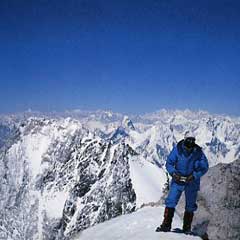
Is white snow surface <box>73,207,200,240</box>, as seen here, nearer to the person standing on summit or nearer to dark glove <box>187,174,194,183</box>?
the person standing on summit

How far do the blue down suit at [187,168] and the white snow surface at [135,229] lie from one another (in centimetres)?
110

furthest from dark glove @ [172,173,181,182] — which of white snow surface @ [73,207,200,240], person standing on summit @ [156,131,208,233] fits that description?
white snow surface @ [73,207,200,240]

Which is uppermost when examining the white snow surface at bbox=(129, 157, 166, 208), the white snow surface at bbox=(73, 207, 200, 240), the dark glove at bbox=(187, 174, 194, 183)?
the white snow surface at bbox=(129, 157, 166, 208)

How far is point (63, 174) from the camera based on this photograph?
197m

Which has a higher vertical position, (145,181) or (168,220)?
(145,181)

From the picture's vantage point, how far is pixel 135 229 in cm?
1554

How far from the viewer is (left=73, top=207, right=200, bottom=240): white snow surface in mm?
14048

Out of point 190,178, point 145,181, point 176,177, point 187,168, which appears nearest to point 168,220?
point 176,177

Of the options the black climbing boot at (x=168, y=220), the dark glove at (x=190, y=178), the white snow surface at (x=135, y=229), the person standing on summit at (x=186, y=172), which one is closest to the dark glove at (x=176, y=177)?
the person standing on summit at (x=186, y=172)

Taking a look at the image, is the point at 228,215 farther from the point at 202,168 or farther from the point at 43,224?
the point at 43,224

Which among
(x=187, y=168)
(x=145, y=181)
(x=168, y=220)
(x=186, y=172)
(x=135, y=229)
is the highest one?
(x=145, y=181)

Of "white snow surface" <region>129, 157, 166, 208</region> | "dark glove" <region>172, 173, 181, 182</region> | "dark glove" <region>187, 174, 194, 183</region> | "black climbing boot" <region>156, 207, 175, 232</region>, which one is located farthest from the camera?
"white snow surface" <region>129, 157, 166, 208</region>

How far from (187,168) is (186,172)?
0.13 m

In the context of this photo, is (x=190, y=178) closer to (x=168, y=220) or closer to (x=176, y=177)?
(x=176, y=177)
